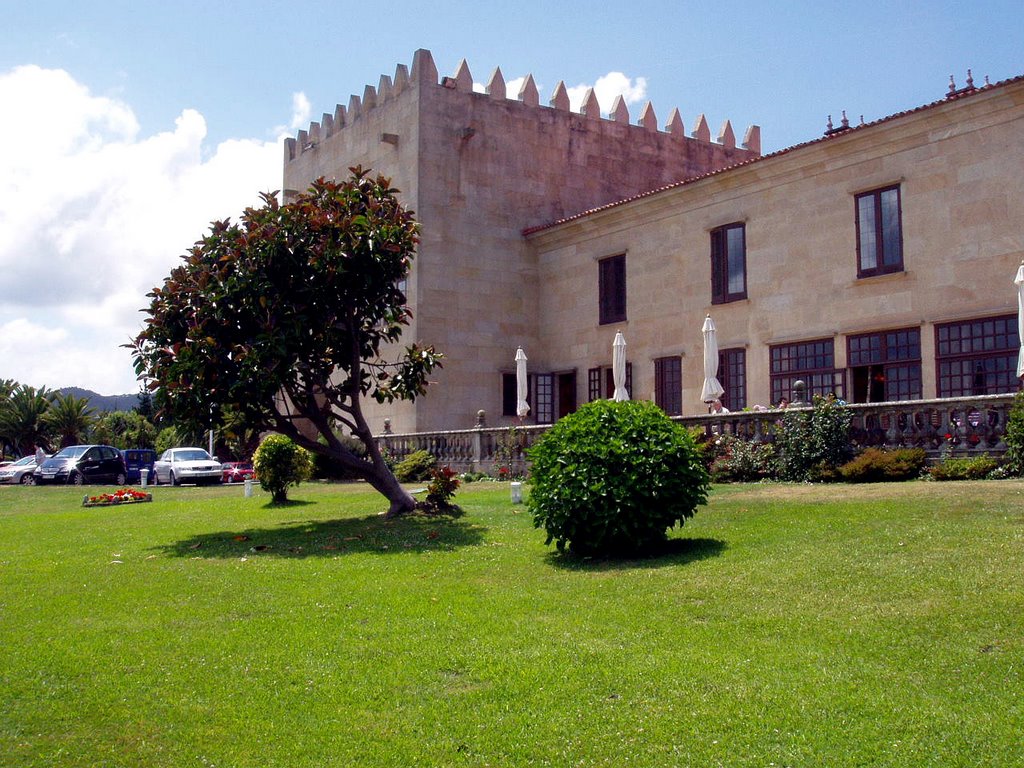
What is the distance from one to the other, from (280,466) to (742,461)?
947 cm

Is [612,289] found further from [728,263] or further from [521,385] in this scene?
[728,263]

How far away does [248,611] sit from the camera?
9586 millimetres

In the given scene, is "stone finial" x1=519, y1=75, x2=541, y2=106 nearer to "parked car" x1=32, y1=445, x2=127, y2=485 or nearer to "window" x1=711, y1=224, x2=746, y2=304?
"window" x1=711, y1=224, x2=746, y2=304

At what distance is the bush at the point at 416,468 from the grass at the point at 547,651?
1330 cm

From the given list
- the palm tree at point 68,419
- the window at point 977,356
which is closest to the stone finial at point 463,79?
the window at point 977,356

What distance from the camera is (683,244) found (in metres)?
29.3

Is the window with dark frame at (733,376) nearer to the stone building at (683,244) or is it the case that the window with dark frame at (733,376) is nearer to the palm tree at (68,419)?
the stone building at (683,244)

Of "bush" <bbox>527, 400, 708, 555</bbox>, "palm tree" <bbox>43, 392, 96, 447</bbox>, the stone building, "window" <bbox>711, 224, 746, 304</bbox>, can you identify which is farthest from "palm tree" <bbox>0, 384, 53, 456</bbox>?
"bush" <bbox>527, 400, 708, 555</bbox>

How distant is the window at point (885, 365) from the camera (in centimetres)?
2333

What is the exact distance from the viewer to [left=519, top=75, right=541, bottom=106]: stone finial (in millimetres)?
35375

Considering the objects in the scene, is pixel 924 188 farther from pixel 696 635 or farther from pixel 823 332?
pixel 696 635

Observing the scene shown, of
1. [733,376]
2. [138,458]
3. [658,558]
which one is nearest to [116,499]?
[733,376]

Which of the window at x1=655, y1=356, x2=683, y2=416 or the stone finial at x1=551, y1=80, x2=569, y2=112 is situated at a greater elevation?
the stone finial at x1=551, y1=80, x2=569, y2=112

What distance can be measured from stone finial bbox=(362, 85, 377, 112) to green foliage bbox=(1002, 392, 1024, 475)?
26.0 m
